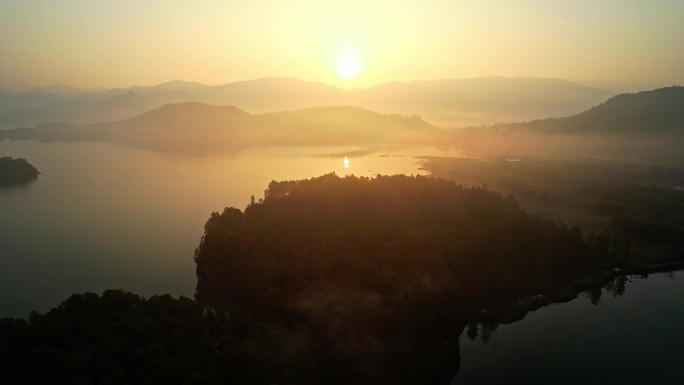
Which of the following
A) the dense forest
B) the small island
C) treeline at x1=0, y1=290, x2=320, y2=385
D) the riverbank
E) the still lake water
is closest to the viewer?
treeline at x1=0, y1=290, x2=320, y2=385

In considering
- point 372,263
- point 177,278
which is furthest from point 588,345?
point 177,278

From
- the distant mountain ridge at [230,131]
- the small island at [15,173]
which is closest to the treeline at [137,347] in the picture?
the small island at [15,173]

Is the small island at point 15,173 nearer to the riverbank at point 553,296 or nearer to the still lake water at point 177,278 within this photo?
the still lake water at point 177,278

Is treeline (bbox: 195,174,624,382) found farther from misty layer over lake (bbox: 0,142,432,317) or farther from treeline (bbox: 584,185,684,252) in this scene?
treeline (bbox: 584,185,684,252)

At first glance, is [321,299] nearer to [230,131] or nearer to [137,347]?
[137,347]

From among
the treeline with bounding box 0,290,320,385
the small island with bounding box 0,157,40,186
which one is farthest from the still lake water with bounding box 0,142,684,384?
the treeline with bounding box 0,290,320,385

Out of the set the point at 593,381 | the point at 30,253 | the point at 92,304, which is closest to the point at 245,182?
the point at 30,253

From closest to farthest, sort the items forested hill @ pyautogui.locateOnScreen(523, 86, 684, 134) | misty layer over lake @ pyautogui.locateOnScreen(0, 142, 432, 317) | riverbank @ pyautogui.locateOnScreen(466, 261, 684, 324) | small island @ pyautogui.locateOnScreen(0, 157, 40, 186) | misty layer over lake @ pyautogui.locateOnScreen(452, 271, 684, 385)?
misty layer over lake @ pyautogui.locateOnScreen(452, 271, 684, 385) → riverbank @ pyautogui.locateOnScreen(466, 261, 684, 324) → misty layer over lake @ pyautogui.locateOnScreen(0, 142, 432, 317) → small island @ pyautogui.locateOnScreen(0, 157, 40, 186) → forested hill @ pyautogui.locateOnScreen(523, 86, 684, 134)
